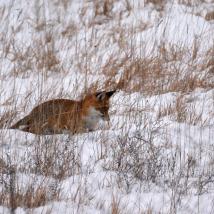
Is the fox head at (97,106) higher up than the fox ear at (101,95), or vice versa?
the fox ear at (101,95)

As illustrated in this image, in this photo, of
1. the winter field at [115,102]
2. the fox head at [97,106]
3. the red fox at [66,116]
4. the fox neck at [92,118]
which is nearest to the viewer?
the winter field at [115,102]

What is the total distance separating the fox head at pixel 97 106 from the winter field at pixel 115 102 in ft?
0.41

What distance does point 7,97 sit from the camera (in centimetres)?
752

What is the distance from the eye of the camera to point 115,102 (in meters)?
7.30

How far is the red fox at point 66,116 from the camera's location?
241 inches

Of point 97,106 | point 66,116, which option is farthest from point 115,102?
point 66,116

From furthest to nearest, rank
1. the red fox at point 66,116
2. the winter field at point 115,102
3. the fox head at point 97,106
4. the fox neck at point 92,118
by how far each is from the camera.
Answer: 1. the fox head at point 97,106
2. the fox neck at point 92,118
3. the red fox at point 66,116
4. the winter field at point 115,102

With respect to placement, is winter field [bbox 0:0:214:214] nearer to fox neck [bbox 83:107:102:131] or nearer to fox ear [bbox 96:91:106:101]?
fox neck [bbox 83:107:102:131]

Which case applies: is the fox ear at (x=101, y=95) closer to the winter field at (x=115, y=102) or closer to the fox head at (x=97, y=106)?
the fox head at (x=97, y=106)

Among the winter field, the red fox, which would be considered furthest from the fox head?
the winter field

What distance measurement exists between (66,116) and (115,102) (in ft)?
3.14

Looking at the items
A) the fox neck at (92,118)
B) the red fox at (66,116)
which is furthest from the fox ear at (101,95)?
the fox neck at (92,118)

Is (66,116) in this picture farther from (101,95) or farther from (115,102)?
(115,102)

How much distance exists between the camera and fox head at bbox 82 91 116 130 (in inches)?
268
